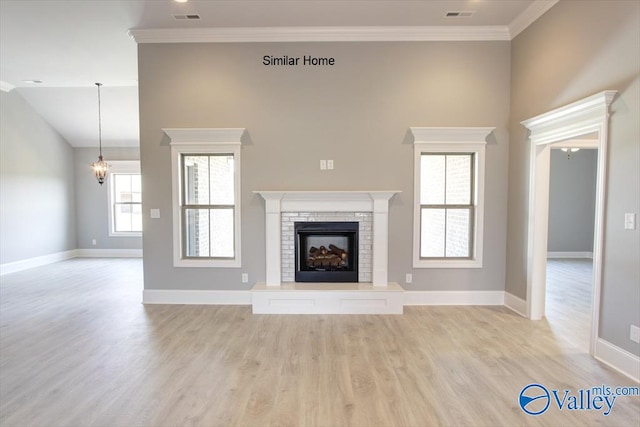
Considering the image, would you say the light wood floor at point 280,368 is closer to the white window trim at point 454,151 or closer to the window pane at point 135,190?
the white window trim at point 454,151

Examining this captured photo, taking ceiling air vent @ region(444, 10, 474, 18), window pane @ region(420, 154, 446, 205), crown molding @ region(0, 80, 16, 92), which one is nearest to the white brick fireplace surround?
window pane @ region(420, 154, 446, 205)

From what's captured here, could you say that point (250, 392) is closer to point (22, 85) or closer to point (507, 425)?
point (507, 425)

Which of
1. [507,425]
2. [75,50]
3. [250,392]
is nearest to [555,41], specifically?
[507,425]

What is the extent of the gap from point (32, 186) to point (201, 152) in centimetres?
521

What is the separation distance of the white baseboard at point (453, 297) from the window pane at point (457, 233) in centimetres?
53

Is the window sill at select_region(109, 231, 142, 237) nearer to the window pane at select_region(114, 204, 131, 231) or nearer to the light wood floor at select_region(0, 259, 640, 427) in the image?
the window pane at select_region(114, 204, 131, 231)

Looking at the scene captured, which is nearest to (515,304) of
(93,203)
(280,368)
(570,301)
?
(570,301)

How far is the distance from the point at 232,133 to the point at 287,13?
5.19ft

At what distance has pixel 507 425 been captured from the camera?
2102 millimetres

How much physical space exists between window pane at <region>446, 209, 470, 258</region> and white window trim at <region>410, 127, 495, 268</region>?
0.11 metres

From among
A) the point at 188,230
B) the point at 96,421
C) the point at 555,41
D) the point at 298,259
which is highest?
the point at 555,41

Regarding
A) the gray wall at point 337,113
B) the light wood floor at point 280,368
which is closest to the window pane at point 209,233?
the gray wall at point 337,113

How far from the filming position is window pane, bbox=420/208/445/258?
4531 millimetres

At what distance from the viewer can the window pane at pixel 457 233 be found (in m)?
4.53
